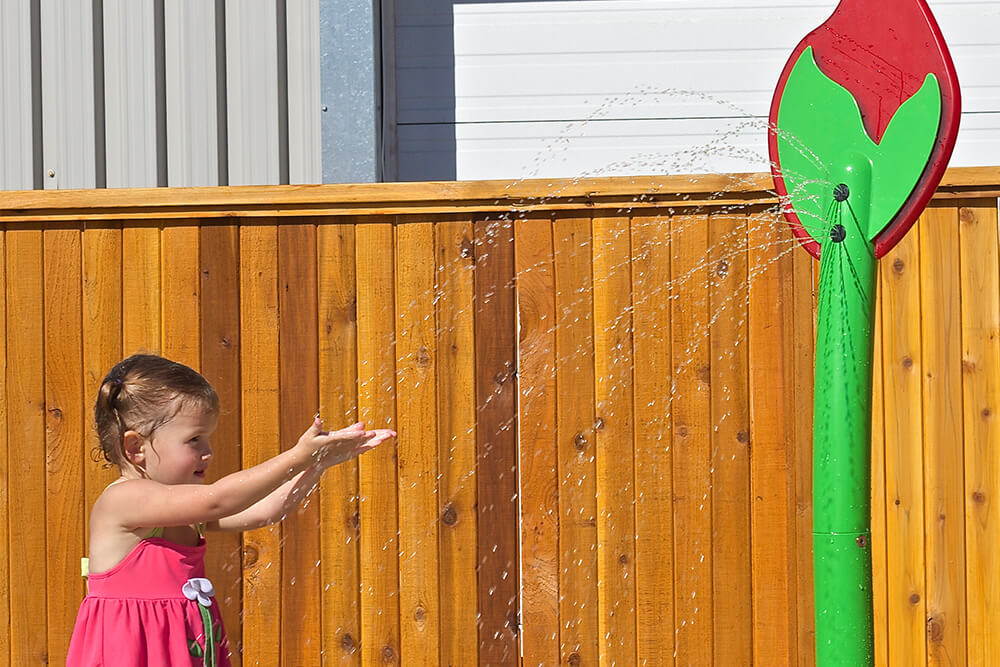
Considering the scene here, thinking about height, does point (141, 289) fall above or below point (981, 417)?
above

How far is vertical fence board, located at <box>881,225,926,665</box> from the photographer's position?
129 inches

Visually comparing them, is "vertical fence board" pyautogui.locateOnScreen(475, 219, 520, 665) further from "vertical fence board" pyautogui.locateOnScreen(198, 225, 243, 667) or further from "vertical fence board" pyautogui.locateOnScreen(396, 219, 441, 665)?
"vertical fence board" pyautogui.locateOnScreen(198, 225, 243, 667)

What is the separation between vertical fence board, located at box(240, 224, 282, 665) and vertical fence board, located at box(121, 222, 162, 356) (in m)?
0.29

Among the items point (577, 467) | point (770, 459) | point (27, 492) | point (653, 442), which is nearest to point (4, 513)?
point (27, 492)

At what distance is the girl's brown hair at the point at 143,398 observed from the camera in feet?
8.11

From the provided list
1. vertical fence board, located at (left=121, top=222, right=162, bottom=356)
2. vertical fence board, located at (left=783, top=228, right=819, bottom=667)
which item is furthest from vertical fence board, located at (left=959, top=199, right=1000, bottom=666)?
vertical fence board, located at (left=121, top=222, right=162, bottom=356)

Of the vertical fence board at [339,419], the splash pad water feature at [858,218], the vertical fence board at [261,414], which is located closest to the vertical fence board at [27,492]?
the vertical fence board at [261,414]

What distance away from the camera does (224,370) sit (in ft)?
11.2

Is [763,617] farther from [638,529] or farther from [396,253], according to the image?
[396,253]

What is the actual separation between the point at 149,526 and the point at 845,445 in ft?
5.03

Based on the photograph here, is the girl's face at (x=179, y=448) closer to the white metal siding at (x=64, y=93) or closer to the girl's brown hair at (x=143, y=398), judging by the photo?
the girl's brown hair at (x=143, y=398)

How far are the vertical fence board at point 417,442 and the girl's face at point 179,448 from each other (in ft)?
3.16

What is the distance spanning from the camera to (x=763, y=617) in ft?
10.9

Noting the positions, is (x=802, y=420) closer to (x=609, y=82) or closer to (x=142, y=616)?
(x=609, y=82)
